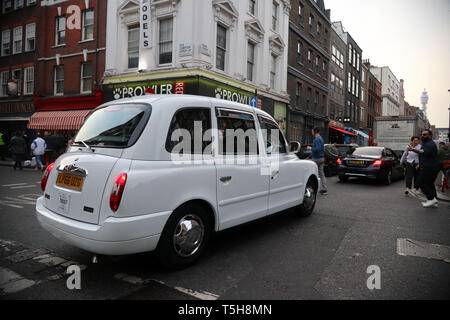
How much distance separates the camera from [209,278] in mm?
3074

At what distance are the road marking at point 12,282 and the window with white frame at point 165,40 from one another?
12.7 m

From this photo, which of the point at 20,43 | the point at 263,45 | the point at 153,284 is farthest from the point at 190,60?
the point at 20,43

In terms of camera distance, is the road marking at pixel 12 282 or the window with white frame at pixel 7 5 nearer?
the road marking at pixel 12 282

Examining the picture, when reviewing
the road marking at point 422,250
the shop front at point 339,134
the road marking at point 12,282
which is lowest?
the road marking at point 12,282

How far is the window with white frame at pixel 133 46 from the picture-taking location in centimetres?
1550

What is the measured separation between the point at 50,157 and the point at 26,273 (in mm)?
12885

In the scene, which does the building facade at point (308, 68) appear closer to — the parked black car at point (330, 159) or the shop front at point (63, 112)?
the parked black car at point (330, 159)

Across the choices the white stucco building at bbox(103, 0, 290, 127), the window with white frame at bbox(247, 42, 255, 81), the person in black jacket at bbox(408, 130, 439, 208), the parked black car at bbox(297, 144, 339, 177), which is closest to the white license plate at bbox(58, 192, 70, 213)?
the person in black jacket at bbox(408, 130, 439, 208)

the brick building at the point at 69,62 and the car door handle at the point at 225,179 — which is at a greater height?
the brick building at the point at 69,62

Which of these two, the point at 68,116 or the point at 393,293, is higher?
the point at 68,116

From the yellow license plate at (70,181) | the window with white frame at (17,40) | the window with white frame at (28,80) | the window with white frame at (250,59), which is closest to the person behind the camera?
the yellow license plate at (70,181)

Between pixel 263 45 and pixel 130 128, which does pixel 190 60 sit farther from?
pixel 130 128

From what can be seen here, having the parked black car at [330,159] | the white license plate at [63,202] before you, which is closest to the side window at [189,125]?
the white license plate at [63,202]

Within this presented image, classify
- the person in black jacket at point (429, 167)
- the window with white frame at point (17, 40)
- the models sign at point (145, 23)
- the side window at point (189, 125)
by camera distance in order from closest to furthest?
the side window at point (189, 125) < the person in black jacket at point (429, 167) < the models sign at point (145, 23) < the window with white frame at point (17, 40)
